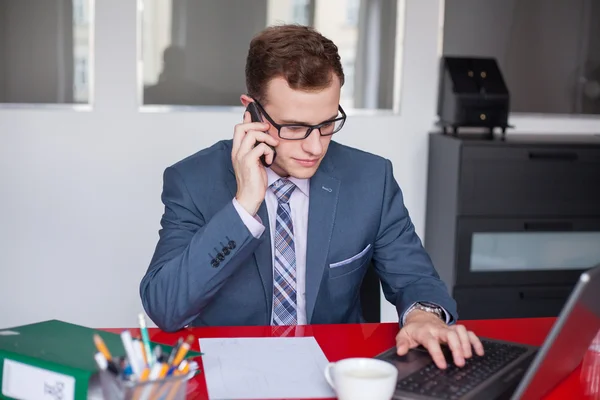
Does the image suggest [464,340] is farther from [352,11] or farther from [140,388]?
[352,11]

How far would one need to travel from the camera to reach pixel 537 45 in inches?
156

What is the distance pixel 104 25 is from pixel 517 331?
8.11 ft

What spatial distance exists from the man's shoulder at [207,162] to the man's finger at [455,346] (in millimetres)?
813

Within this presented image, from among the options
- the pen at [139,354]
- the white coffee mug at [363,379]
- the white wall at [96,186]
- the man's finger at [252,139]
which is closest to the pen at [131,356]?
the pen at [139,354]

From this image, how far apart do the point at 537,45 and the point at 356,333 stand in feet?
8.87

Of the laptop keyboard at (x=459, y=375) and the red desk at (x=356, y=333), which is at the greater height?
the laptop keyboard at (x=459, y=375)

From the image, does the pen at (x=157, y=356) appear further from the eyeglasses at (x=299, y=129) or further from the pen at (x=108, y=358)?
the eyeglasses at (x=299, y=129)

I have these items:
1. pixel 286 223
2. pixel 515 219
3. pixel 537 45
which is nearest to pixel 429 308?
pixel 286 223

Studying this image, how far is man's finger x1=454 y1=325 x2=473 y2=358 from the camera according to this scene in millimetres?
1489

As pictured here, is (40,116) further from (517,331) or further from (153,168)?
(517,331)

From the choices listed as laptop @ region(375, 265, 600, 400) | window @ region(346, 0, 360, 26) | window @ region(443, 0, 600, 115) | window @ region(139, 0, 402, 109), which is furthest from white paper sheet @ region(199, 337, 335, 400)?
window @ region(443, 0, 600, 115)

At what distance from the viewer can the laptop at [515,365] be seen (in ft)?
3.96

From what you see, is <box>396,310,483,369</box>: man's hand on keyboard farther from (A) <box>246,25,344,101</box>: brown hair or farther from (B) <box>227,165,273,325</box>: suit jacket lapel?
(A) <box>246,25,344,101</box>: brown hair

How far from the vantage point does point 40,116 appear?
3561 millimetres
